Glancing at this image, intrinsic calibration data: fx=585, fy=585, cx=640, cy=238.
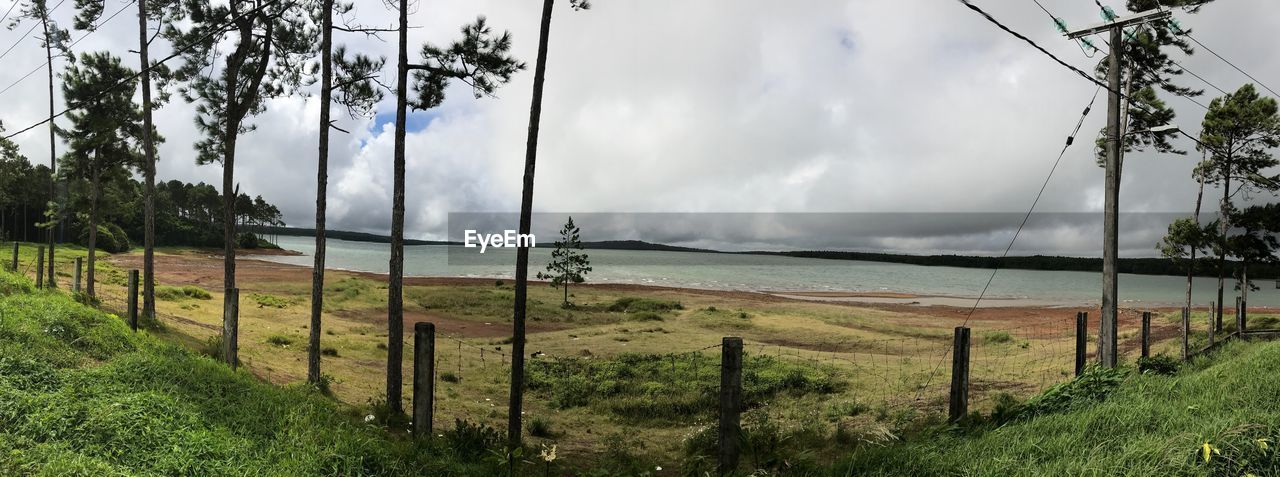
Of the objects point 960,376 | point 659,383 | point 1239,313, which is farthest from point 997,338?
point 960,376

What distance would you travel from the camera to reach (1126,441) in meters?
5.38

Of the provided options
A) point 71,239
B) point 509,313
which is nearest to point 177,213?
point 71,239

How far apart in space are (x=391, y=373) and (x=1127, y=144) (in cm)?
2475

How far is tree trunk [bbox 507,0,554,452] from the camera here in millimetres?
7656

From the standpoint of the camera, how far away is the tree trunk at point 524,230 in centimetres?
766

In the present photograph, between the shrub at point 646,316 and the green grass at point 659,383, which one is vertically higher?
the green grass at point 659,383

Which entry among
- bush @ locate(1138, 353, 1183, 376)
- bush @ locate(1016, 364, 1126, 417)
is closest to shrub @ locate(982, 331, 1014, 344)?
bush @ locate(1138, 353, 1183, 376)

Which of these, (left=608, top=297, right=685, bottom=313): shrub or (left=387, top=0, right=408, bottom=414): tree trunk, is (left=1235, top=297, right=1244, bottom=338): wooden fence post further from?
(left=608, top=297, right=685, bottom=313): shrub

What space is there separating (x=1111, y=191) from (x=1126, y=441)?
296 inches

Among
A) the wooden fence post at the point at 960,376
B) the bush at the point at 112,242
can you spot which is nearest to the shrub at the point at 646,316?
the wooden fence post at the point at 960,376

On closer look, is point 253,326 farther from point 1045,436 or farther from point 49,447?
point 1045,436

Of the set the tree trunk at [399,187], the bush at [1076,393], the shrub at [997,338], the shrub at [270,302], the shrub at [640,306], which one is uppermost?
the tree trunk at [399,187]

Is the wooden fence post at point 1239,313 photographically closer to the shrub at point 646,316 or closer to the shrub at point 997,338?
the shrub at point 997,338

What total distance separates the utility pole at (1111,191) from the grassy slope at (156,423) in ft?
37.1
